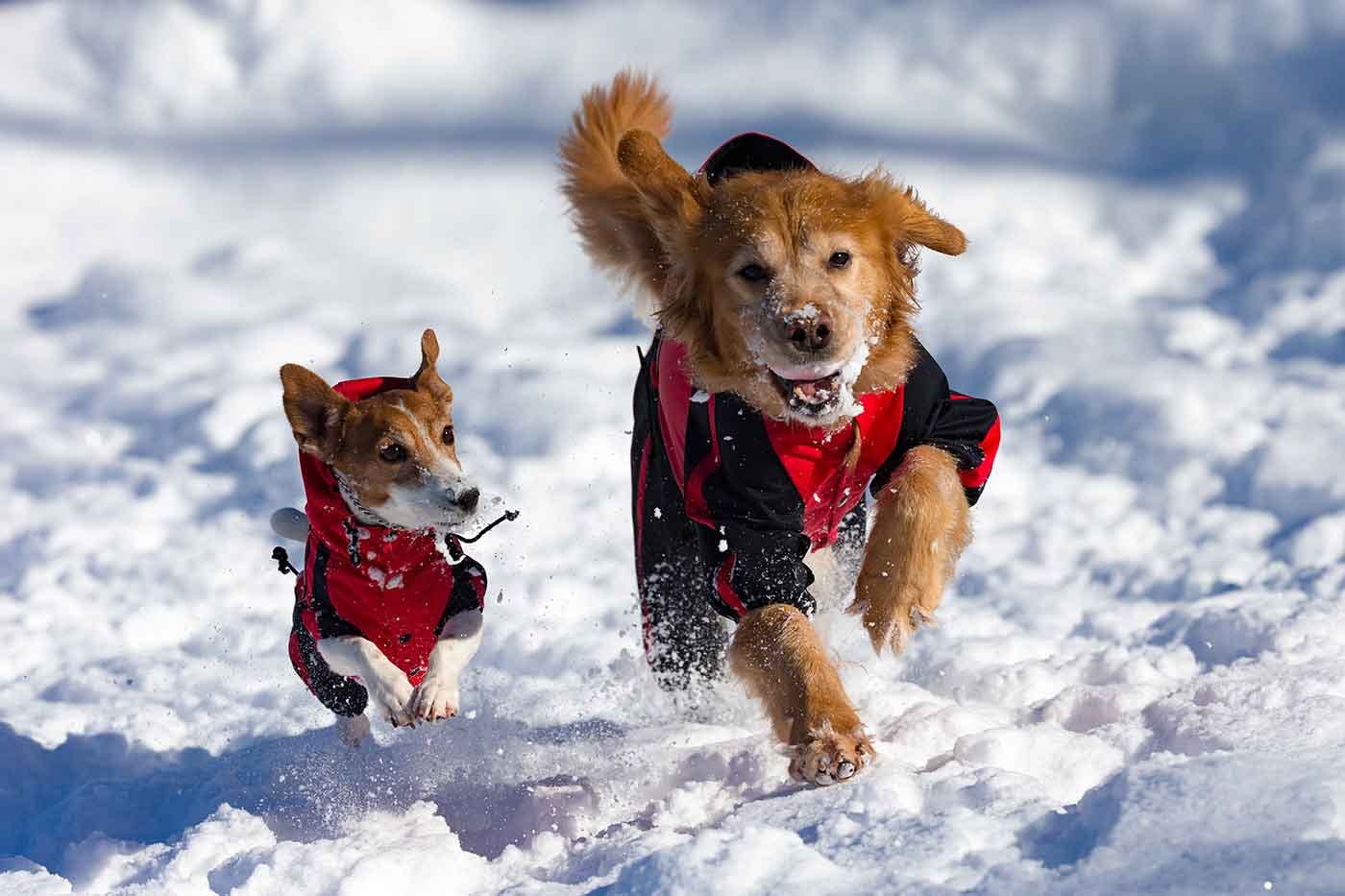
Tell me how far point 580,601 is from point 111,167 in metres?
6.00

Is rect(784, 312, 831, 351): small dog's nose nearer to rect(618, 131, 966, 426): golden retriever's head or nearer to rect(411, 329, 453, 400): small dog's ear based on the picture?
rect(618, 131, 966, 426): golden retriever's head

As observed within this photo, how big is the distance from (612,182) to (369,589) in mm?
1295

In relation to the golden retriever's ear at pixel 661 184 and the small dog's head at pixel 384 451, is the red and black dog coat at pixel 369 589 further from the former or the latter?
the golden retriever's ear at pixel 661 184

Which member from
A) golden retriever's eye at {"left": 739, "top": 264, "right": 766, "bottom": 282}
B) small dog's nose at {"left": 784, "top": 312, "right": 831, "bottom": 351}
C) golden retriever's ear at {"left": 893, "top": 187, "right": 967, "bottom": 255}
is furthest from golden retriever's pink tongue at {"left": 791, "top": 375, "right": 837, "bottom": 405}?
golden retriever's ear at {"left": 893, "top": 187, "right": 967, "bottom": 255}

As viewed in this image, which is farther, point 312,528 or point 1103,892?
point 312,528

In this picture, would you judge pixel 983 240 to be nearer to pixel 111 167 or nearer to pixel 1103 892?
pixel 111 167

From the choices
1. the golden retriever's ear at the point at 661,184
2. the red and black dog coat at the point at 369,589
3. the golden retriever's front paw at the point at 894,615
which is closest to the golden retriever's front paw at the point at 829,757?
the golden retriever's front paw at the point at 894,615

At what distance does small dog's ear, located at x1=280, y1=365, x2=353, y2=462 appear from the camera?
3.65 m

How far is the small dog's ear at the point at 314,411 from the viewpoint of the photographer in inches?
144

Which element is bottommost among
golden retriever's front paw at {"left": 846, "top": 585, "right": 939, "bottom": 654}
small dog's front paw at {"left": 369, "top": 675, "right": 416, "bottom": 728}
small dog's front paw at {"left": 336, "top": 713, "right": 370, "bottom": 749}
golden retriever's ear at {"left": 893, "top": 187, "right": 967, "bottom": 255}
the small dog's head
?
small dog's front paw at {"left": 336, "top": 713, "right": 370, "bottom": 749}

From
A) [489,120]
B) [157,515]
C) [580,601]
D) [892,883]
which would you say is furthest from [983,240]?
[892,883]

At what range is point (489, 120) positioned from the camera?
8.95 metres

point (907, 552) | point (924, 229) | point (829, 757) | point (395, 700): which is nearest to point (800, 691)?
point (829, 757)

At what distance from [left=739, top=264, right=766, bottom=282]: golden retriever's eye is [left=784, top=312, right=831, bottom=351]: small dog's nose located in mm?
231
